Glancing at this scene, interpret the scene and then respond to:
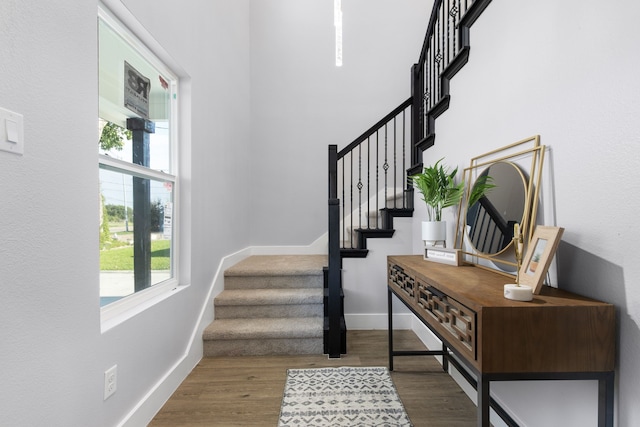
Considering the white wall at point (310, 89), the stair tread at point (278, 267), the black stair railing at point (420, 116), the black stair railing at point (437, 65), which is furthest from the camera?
the white wall at point (310, 89)

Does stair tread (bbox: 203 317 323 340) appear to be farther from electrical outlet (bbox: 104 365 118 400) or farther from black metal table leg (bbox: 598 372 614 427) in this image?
black metal table leg (bbox: 598 372 614 427)

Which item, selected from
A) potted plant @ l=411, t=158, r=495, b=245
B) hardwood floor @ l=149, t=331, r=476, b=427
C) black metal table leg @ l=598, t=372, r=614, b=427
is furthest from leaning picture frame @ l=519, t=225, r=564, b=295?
hardwood floor @ l=149, t=331, r=476, b=427

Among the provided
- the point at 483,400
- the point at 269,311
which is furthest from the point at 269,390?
the point at 483,400

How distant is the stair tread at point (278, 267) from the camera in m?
3.19

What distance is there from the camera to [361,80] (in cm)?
426

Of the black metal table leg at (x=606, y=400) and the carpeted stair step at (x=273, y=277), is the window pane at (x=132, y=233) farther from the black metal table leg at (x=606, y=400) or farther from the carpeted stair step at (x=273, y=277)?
the black metal table leg at (x=606, y=400)

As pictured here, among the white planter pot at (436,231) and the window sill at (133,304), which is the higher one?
the white planter pot at (436,231)

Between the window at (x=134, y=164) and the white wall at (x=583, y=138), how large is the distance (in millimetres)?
2144

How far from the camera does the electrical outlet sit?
1.50 meters

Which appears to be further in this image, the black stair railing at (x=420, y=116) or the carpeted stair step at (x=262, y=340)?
the carpeted stair step at (x=262, y=340)

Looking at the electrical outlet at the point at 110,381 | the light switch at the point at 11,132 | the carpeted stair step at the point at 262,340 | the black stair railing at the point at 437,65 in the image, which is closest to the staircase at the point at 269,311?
the carpeted stair step at the point at 262,340

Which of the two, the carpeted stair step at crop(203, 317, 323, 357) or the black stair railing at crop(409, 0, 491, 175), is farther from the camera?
the carpeted stair step at crop(203, 317, 323, 357)

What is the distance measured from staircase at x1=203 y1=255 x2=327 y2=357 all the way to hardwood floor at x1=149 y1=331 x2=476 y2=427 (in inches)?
3.8

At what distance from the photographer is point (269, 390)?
2.18 m
